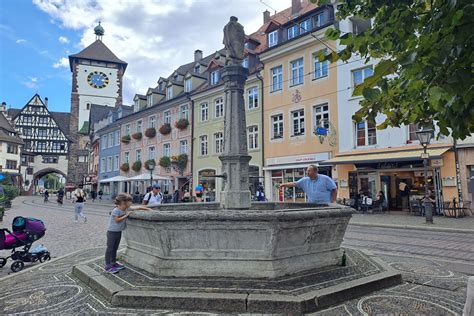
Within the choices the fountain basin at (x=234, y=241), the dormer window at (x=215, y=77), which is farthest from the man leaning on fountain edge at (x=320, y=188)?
the dormer window at (x=215, y=77)

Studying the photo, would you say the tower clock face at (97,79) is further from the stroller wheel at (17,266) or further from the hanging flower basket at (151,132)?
the stroller wheel at (17,266)

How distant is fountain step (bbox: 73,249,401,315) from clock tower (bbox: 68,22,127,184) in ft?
209

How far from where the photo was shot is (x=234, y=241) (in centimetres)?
479

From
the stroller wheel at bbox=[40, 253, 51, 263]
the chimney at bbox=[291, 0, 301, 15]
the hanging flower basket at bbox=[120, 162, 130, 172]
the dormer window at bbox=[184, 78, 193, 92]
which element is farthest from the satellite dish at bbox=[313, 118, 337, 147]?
the hanging flower basket at bbox=[120, 162, 130, 172]

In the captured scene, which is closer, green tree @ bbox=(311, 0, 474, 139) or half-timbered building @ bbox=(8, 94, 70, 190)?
green tree @ bbox=(311, 0, 474, 139)

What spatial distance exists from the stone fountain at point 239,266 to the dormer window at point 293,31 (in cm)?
2083

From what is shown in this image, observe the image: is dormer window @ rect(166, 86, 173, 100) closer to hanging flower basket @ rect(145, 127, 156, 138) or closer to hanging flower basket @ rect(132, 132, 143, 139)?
hanging flower basket @ rect(145, 127, 156, 138)

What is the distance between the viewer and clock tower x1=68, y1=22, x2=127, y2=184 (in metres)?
64.8

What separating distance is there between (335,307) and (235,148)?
133 inches

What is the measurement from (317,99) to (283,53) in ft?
14.3

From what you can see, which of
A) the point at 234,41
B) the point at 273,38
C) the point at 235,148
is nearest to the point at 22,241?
the point at 235,148

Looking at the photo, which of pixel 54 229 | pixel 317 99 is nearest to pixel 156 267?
pixel 54 229

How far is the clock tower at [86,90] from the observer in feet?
213

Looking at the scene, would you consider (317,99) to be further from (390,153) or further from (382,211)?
(382,211)
